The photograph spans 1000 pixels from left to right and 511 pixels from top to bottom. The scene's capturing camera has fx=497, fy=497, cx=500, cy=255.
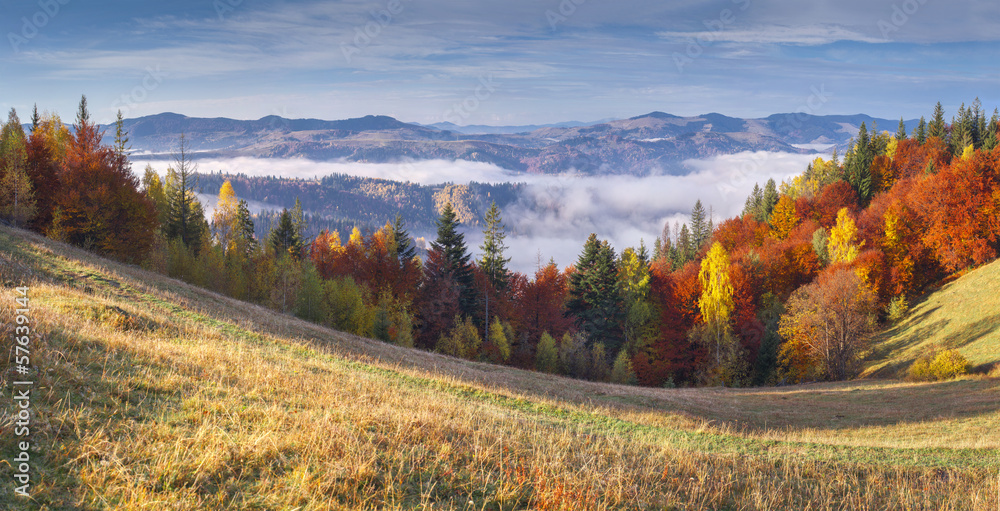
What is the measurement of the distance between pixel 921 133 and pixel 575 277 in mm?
88911

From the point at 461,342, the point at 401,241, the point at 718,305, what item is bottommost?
the point at 461,342

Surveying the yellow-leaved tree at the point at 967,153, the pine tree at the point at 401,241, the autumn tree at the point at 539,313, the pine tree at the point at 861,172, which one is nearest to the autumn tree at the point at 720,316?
the autumn tree at the point at 539,313

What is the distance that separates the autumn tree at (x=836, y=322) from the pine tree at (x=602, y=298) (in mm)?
18717

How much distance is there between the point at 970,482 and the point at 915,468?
117cm

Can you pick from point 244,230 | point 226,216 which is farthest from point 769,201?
point 226,216

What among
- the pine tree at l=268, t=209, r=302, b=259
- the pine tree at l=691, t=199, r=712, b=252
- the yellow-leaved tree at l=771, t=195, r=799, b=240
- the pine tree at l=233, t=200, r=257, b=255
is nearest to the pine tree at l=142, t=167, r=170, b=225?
the pine tree at l=233, t=200, r=257, b=255

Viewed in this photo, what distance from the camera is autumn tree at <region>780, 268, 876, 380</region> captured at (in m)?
42.6

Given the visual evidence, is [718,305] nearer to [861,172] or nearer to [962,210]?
[962,210]

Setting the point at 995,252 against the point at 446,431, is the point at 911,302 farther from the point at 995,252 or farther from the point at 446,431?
the point at 446,431

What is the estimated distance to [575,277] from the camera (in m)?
61.6

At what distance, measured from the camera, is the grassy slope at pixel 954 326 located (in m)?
36.3

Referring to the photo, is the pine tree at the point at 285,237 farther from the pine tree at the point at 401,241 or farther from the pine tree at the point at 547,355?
the pine tree at the point at 547,355

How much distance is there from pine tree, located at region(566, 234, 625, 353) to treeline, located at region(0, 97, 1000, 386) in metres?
0.22

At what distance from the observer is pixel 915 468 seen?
10.4 meters
